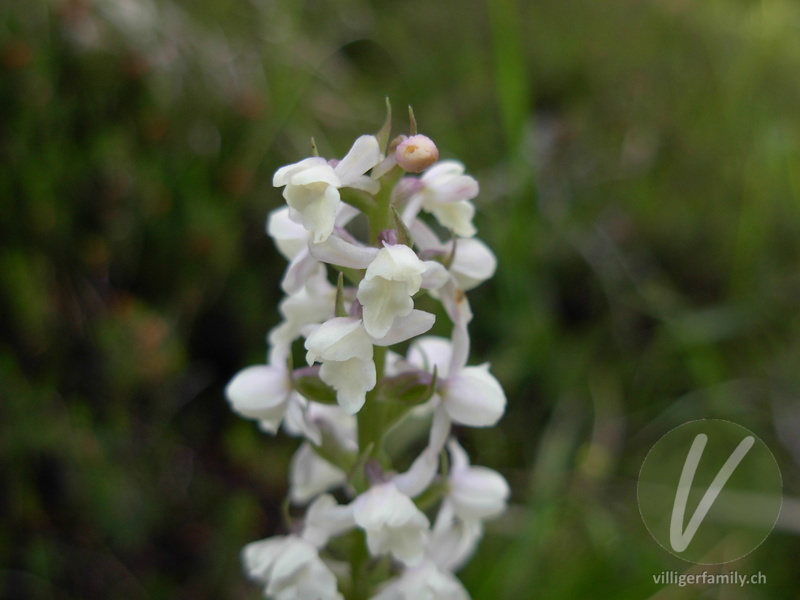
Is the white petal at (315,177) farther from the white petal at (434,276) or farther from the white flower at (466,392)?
the white flower at (466,392)

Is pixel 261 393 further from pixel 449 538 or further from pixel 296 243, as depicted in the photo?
pixel 449 538

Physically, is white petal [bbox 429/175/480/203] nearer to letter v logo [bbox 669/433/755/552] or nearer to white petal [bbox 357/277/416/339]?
white petal [bbox 357/277/416/339]

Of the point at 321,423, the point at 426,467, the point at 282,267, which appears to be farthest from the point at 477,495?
the point at 282,267

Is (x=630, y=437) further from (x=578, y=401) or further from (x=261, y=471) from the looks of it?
(x=261, y=471)

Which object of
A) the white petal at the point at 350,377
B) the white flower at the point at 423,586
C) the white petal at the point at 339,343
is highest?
the white petal at the point at 339,343

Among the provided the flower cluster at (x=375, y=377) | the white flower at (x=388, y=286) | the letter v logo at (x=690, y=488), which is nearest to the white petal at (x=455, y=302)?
the flower cluster at (x=375, y=377)

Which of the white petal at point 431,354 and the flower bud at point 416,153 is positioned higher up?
the flower bud at point 416,153

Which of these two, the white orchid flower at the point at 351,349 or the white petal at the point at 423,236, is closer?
the white orchid flower at the point at 351,349
